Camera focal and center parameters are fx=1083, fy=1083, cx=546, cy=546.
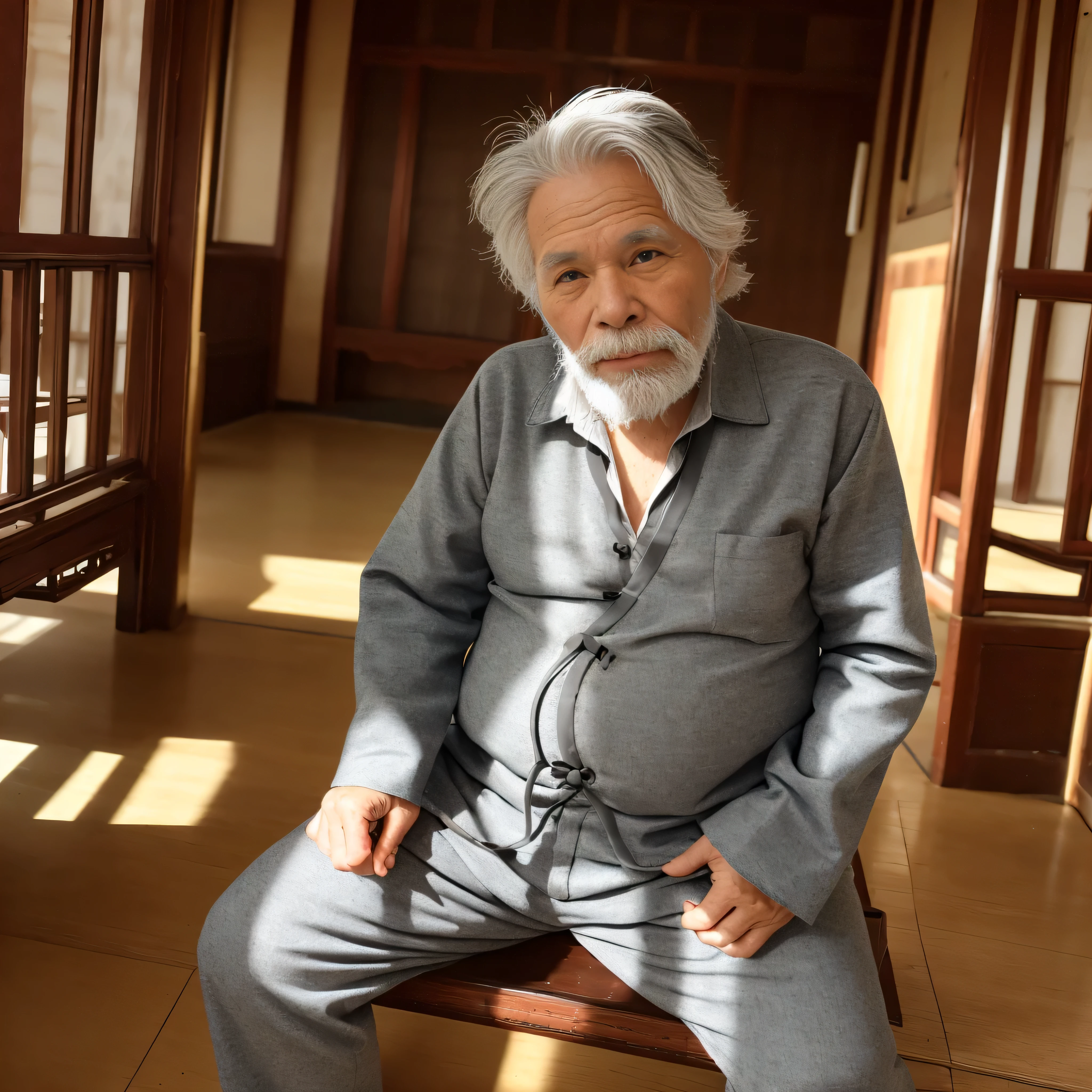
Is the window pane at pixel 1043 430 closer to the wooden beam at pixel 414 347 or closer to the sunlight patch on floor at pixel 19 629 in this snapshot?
the sunlight patch on floor at pixel 19 629

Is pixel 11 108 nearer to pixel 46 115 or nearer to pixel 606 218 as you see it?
pixel 46 115

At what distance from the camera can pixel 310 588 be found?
3.77 meters

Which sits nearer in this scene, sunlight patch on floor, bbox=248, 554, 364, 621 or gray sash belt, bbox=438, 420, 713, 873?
gray sash belt, bbox=438, 420, 713, 873

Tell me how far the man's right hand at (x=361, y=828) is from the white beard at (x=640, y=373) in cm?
57

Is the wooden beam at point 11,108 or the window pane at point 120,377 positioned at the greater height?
the wooden beam at point 11,108

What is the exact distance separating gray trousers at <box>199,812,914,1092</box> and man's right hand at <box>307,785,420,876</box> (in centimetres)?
2

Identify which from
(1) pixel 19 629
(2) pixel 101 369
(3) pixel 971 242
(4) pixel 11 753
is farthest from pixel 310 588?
(3) pixel 971 242

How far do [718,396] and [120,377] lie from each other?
223 cm

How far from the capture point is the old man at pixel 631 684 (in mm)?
1238

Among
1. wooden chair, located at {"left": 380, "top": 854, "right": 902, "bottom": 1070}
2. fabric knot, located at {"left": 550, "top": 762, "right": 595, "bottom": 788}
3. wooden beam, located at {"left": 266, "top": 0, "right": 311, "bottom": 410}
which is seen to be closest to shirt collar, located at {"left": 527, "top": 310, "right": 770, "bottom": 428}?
fabric knot, located at {"left": 550, "top": 762, "right": 595, "bottom": 788}

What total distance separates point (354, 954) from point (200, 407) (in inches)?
91.8

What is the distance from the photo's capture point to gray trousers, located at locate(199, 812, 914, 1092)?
115cm

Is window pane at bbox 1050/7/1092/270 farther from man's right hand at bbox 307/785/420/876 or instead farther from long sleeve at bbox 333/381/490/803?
man's right hand at bbox 307/785/420/876

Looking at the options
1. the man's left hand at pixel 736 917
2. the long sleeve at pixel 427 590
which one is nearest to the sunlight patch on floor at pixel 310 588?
the long sleeve at pixel 427 590
